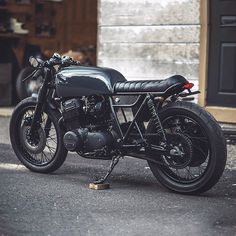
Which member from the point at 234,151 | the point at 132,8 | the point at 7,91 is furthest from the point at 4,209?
the point at 7,91

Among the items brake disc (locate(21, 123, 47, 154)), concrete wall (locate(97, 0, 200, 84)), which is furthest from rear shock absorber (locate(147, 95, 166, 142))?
concrete wall (locate(97, 0, 200, 84))

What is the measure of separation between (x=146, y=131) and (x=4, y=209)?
137 cm

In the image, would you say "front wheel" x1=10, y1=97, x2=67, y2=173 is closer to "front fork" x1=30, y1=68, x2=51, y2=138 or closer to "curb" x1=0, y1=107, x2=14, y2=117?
"front fork" x1=30, y1=68, x2=51, y2=138

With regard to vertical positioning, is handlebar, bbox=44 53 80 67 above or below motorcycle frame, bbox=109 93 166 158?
above

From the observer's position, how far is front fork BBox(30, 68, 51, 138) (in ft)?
19.9

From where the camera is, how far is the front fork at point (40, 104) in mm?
6059

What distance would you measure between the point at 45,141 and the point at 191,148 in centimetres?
156

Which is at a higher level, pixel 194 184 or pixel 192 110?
pixel 192 110

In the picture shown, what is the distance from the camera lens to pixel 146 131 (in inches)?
215

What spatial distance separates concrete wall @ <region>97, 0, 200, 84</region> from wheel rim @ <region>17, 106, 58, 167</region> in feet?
10.9

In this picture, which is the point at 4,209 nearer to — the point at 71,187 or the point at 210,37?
the point at 71,187

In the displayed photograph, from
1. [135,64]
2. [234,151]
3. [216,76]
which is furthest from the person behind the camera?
[135,64]

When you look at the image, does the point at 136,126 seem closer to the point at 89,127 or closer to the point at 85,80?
the point at 89,127

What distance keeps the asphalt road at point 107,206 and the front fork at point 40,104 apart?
43cm
